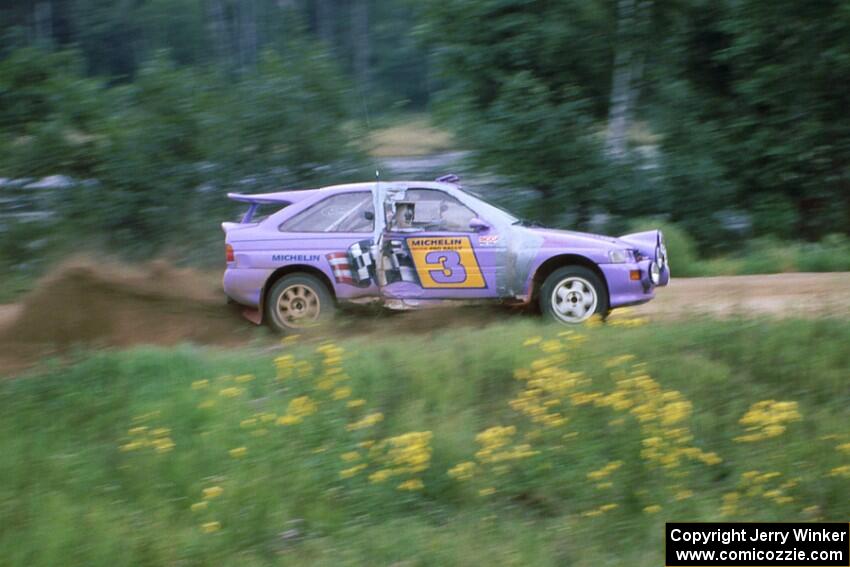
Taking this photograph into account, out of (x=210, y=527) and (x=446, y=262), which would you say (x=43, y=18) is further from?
(x=210, y=527)

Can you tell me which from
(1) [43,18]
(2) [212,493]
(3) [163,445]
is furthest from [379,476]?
(1) [43,18]

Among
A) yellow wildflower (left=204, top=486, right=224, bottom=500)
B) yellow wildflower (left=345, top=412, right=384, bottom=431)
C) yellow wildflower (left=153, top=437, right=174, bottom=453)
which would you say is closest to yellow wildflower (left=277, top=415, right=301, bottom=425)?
yellow wildflower (left=345, top=412, right=384, bottom=431)

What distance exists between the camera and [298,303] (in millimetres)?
10328

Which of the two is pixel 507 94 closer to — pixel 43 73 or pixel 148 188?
pixel 148 188

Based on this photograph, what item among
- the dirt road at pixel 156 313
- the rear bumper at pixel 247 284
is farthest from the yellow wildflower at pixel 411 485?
the rear bumper at pixel 247 284

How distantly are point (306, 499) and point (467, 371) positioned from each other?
7.02 ft

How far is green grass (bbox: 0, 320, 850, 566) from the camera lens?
5.88m

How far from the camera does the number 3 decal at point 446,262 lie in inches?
395

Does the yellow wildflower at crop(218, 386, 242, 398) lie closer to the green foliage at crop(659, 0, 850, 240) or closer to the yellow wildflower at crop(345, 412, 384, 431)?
the yellow wildflower at crop(345, 412, 384, 431)

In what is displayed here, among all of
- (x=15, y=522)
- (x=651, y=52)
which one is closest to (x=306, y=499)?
(x=15, y=522)

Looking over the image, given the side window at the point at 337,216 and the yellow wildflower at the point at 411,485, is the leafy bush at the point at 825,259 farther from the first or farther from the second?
the yellow wildflower at the point at 411,485

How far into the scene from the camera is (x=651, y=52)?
1852 cm

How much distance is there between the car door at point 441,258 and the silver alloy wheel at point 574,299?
0.64 meters

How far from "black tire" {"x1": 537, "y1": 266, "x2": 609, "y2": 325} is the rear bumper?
2.84 meters
